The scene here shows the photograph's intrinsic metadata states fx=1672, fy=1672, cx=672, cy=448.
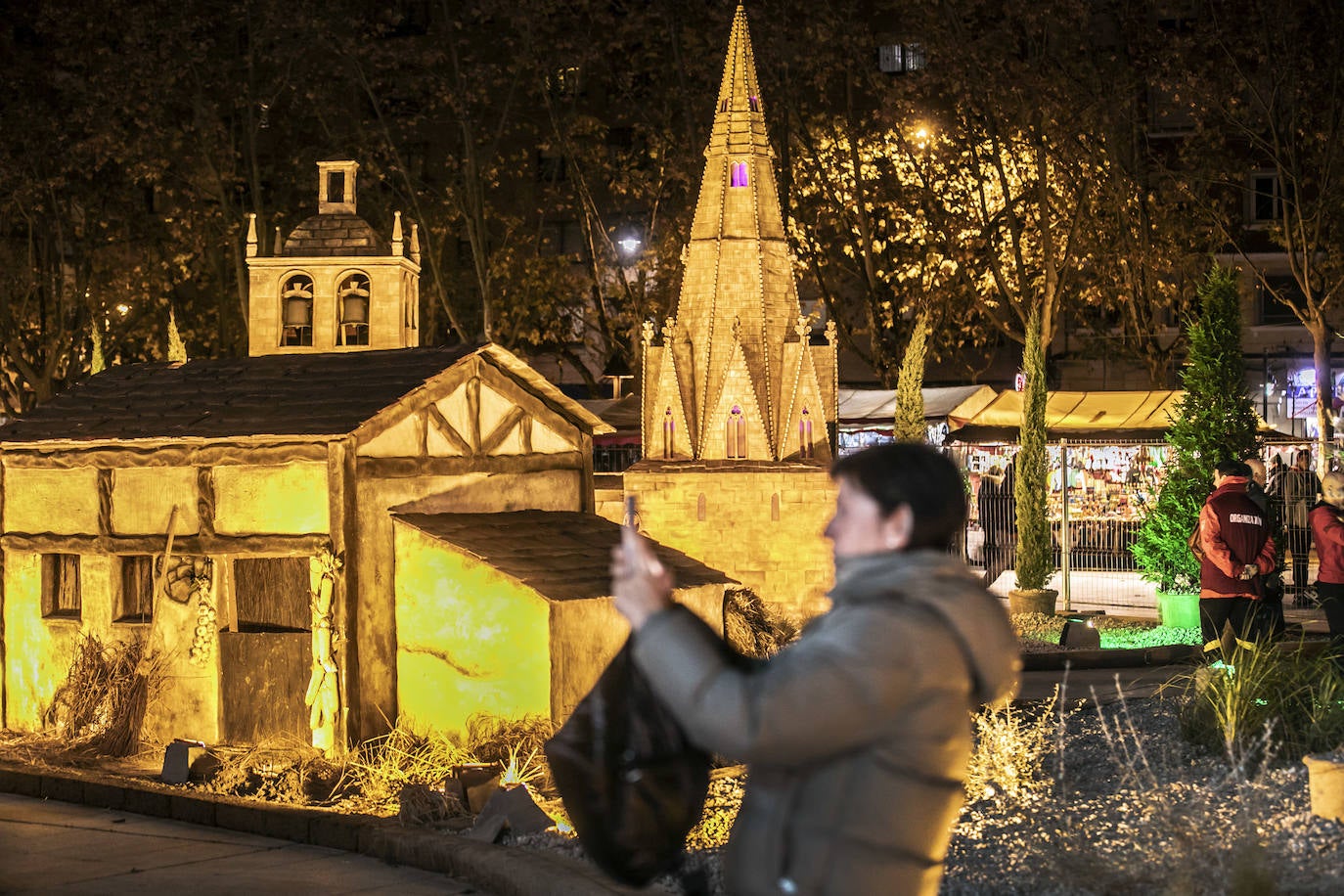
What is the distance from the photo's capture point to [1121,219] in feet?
116

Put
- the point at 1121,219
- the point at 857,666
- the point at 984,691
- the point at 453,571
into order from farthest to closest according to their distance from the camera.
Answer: the point at 1121,219 < the point at 453,571 < the point at 984,691 < the point at 857,666

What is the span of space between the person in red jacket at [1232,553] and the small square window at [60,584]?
964 centimetres

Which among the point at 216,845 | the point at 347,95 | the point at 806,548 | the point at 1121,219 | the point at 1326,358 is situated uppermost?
the point at 347,95

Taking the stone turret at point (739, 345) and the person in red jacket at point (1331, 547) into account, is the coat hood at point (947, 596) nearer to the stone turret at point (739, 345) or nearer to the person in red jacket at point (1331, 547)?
the person in red jacket at point (1331, 547)

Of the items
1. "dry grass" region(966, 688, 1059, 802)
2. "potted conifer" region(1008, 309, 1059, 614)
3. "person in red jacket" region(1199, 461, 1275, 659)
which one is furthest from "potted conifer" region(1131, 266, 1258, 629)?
"dry grass" region(966, 688, 1059, 802)

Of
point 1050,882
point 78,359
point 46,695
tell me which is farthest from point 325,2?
point 1050,882

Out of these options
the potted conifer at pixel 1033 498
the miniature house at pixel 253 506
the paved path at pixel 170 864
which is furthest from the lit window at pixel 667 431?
the paved path at pixel 170 864

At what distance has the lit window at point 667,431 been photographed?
73.5ft

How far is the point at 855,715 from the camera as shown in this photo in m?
3.31

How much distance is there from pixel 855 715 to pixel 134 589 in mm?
12197

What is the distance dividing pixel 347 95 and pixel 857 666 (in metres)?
43.0

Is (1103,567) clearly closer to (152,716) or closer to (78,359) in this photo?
(152,716)

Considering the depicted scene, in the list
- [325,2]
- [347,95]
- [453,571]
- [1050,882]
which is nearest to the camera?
[1050,882]

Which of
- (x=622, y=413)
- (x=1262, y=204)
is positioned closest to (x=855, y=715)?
(x=622, y=413)
